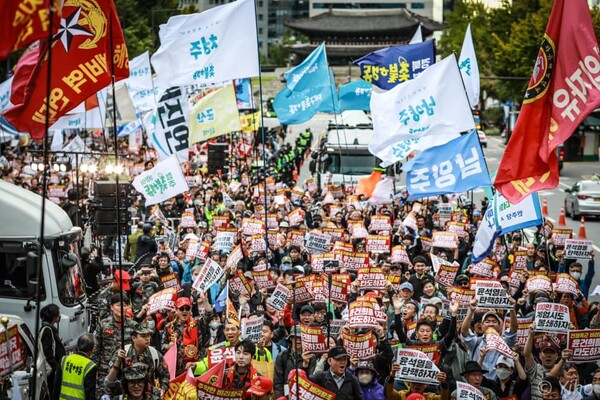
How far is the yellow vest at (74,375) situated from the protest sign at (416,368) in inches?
103

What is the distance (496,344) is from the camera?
33.0 ft

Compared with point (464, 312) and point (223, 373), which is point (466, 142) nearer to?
point (464, 312)

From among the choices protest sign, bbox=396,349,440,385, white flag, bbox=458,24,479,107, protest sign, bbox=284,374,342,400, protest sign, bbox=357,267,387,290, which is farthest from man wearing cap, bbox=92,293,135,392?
white flag, bbox=458,24,479,107

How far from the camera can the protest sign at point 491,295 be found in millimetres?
11211

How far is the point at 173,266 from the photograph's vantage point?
16969mm

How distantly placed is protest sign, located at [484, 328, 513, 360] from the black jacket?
1259 millimetres

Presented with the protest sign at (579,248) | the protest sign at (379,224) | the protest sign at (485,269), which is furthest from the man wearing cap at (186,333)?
the protest sign at (379,224)

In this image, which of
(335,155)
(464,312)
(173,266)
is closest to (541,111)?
(464,312)

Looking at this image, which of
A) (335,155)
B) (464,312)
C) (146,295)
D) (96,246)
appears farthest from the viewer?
(335,155)

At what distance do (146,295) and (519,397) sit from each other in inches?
215

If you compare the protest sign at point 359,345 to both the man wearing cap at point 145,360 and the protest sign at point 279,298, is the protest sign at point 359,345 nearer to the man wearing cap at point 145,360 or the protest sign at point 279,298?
the man wearing cap at point 145,360

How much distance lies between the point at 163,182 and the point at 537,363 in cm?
923

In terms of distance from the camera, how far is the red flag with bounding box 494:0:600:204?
10445 mm

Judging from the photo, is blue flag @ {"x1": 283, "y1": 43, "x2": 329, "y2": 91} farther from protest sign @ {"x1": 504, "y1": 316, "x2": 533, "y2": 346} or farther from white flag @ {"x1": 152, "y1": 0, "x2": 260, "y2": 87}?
protest sign @ {"x1": 504, "y1": 316, "x2": 533, "y2": 346}
